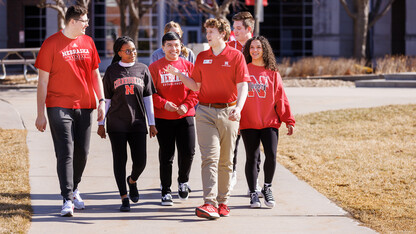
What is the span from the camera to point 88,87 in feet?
21.0

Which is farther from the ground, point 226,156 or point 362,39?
point 362,39

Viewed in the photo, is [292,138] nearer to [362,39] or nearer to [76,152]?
[76,152]

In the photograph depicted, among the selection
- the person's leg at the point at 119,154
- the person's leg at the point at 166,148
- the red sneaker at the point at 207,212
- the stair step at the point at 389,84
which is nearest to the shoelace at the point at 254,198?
the red sneaker at the point at 207,212

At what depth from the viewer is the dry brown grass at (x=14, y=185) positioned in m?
5.88

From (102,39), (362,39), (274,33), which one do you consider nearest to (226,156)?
(362,39)

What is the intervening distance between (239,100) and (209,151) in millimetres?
540

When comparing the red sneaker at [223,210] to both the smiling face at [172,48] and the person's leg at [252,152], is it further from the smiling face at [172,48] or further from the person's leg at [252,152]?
the smiling face at [172,48]

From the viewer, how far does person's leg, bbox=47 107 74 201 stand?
621 centimetres

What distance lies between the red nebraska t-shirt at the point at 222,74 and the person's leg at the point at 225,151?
159mm

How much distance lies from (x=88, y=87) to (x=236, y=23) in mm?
1828

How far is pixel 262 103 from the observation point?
6.65 meters

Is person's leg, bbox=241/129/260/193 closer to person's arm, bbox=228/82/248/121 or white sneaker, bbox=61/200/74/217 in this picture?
person's arm, bbox=228/82/248/121

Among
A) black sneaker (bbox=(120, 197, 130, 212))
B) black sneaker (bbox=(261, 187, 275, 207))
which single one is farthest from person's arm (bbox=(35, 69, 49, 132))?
black sneaker (bbox=(261, 187, 275, 207))

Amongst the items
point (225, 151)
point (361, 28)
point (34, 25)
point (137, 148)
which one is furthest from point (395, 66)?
point (34, 25)
